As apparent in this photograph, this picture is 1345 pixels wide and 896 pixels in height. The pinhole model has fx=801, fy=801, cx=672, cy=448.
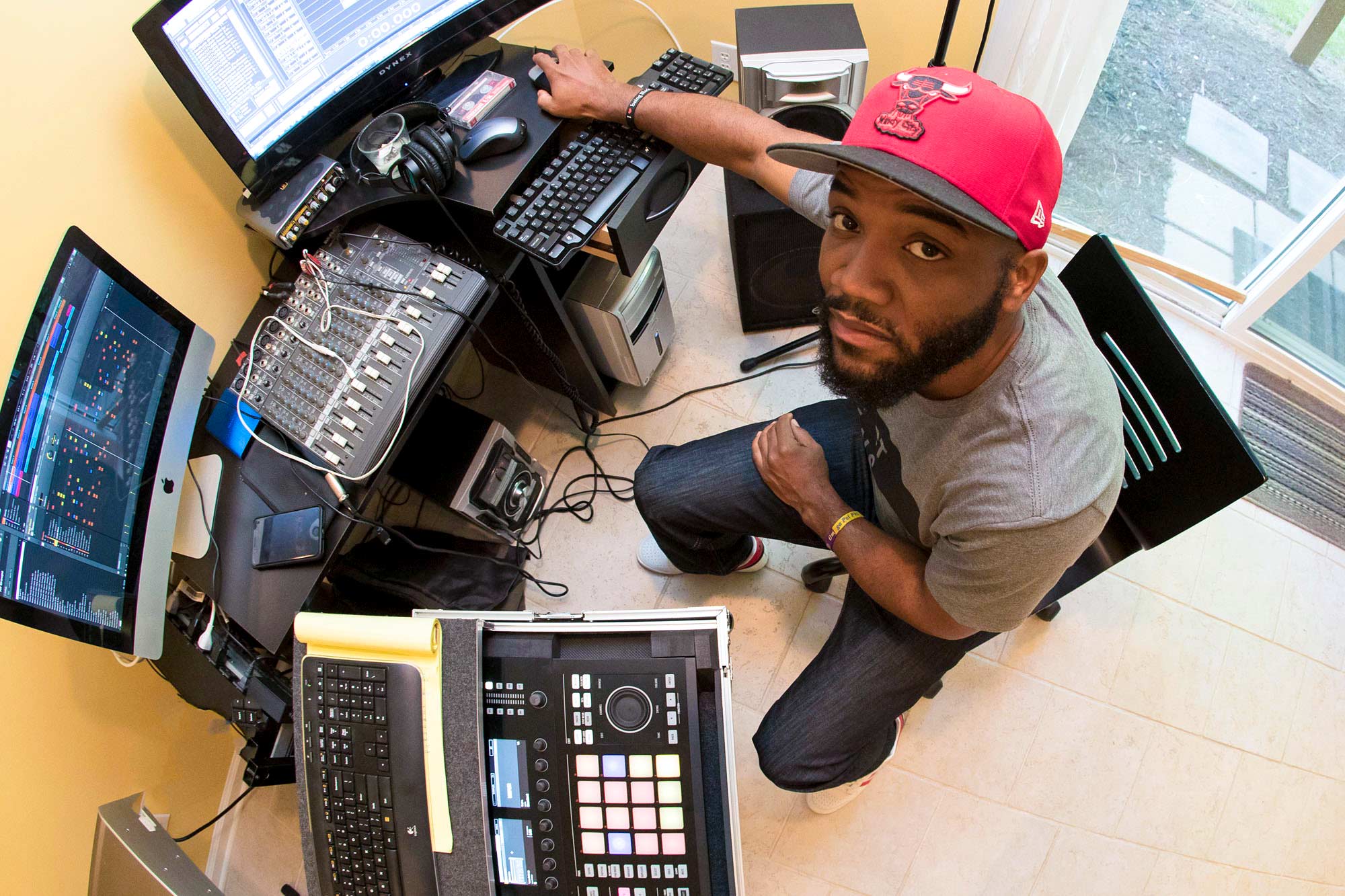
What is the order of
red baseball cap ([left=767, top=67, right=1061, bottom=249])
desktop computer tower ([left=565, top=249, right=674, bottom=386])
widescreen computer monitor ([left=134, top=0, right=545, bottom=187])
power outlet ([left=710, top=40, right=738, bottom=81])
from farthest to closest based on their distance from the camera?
power outlet ([left=710, top=40, right=738, bottom=81])
desktop computer tower ([left=565, top=249, right=674, bottom=386])
widescreen computer monitor ([left=134, top=0, right=545, bottom=187])
red baseball cap ([left=767, top=67, right=1061, bottom=249])

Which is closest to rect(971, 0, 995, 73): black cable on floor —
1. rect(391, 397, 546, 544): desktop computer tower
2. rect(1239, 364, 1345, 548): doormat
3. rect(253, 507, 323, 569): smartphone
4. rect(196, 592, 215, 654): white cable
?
rect(1239, 364, 1345, 548): doormat

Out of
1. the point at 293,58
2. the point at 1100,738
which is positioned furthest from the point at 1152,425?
the point at 293,58

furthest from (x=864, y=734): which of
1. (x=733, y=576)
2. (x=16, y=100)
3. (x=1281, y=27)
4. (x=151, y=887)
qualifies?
(x=1281, y=27)

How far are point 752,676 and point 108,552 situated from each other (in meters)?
1.21

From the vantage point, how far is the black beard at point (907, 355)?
35.4 inches

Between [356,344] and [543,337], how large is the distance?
54 cm

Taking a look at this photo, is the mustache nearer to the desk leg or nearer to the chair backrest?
the chair backrest

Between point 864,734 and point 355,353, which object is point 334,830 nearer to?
point 355,353

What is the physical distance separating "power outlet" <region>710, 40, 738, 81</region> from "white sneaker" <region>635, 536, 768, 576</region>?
1.32 m

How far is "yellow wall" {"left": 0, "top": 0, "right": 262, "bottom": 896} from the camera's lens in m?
1.13

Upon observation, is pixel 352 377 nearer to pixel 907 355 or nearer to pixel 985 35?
pixel 907 355

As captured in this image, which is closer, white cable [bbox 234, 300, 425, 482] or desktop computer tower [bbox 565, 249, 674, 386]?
white cable [bbox 234, 300, 425, 482]

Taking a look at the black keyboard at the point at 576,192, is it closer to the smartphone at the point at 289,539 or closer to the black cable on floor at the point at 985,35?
the smartphone at the point at 289,539

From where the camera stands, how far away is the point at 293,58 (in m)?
1.30
